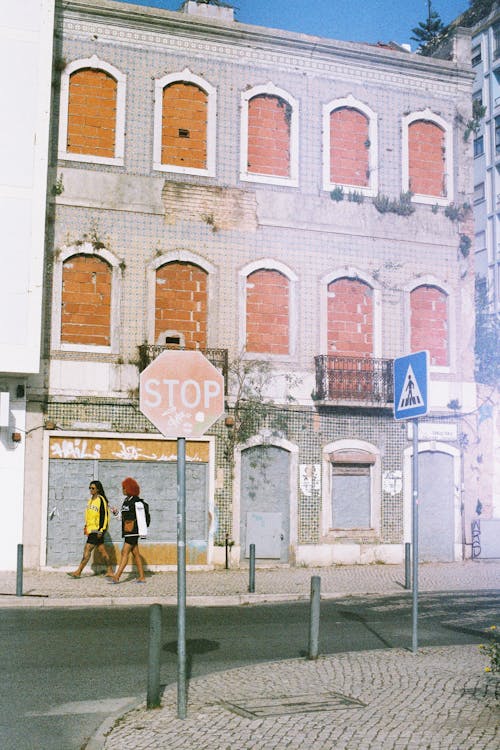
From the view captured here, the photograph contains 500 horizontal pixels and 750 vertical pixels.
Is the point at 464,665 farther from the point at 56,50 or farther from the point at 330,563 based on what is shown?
the point at 56,50

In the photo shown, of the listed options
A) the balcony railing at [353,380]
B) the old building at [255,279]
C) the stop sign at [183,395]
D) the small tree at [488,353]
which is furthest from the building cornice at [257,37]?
the stop sign at [183,395]

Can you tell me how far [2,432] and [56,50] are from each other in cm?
823

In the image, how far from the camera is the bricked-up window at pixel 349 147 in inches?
950

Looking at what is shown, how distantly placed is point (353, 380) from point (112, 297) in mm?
5700

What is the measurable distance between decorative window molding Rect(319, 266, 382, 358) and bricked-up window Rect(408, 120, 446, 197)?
2662 mm

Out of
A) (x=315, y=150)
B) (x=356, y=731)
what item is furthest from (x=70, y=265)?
(x=356, y=731)

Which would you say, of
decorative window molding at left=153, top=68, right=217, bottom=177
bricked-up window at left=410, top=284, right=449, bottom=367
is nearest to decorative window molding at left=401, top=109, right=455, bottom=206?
bricked-up window at left=410, top=284, right=449, bottom=367

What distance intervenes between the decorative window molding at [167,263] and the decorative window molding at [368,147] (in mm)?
3620

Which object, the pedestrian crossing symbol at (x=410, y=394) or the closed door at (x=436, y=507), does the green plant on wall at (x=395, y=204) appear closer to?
the closed door at (x=436, y=507)

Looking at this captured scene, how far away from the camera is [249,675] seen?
9.45 meters

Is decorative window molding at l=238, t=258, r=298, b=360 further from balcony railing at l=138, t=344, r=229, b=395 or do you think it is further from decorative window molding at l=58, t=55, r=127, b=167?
decorative window molding at l=58, t=55, r=127, b=167

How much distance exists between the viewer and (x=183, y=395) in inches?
305

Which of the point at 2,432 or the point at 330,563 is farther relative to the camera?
the point at 330,563

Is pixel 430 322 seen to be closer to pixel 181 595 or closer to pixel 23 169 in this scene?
pixel 23 169
